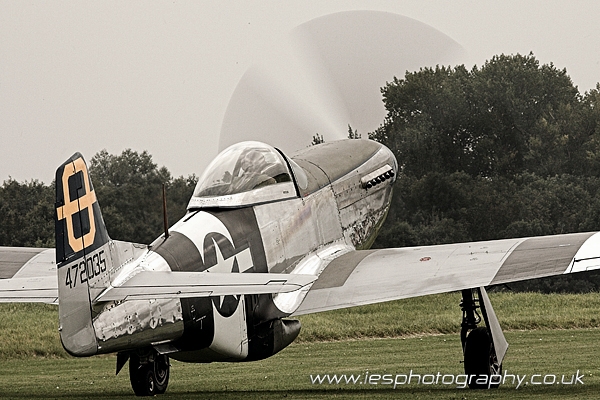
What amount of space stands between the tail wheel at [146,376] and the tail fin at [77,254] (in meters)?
1.98

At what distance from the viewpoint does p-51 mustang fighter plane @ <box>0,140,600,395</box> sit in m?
10.4

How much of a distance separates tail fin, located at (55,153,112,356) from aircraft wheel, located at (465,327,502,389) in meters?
4.47

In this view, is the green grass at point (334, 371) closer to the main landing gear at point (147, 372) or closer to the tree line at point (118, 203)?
the main landing gear at point (147, 372)

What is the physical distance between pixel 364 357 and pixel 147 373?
7.21 meters

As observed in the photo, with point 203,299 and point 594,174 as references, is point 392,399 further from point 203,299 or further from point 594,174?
point 594,174

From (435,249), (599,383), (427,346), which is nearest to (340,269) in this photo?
(435,249)

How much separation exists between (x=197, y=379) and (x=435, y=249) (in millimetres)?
4723

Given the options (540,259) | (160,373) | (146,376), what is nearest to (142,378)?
(146,376)

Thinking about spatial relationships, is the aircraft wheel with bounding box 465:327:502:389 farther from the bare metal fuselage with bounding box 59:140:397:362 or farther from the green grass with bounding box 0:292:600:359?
the green grass with bounding box 0:292:600:359

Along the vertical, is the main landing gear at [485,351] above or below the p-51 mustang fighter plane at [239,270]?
below

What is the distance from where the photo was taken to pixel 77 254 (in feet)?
34.3

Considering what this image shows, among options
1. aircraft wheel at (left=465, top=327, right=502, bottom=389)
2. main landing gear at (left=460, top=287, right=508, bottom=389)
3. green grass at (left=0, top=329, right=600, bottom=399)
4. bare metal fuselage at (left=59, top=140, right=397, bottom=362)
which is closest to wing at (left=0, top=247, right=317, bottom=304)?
bare metal fuselage at (left=59, top=140, right=397, bottom=362)

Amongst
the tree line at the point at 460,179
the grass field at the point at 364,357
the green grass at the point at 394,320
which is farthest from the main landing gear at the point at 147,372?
the tree line at the point at 460,179

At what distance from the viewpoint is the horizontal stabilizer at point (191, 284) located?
30.3ft
